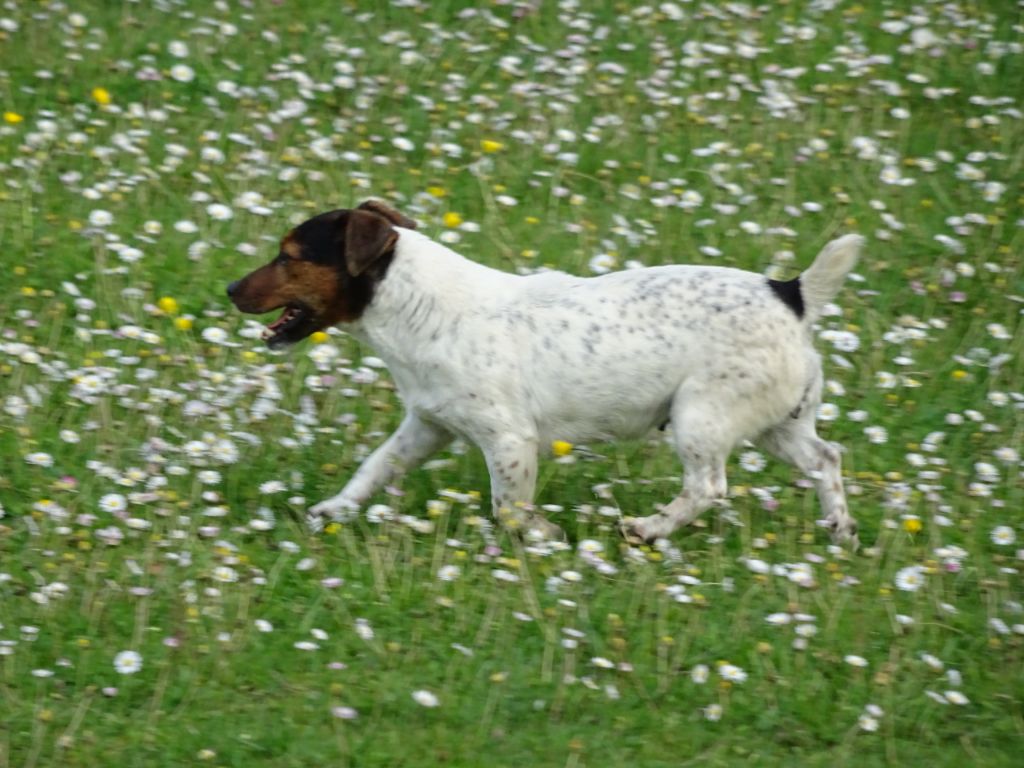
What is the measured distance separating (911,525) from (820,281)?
1.05 metres

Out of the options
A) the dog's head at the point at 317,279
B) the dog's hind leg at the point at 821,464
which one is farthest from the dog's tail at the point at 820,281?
the dog's head at the point at 317,279

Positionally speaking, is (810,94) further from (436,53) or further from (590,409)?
(590,409)

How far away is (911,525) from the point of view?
21.7ft

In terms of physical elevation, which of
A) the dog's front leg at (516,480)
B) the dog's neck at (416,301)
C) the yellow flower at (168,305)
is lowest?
the yellow flower at (168,305)

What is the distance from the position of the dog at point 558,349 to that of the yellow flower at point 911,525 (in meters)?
0.22

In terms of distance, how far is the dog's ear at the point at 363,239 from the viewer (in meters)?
6.40

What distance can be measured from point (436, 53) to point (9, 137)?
2688 mm

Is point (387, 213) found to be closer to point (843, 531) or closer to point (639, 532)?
point (639, 532)

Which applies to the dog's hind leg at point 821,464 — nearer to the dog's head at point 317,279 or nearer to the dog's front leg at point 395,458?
the dog's front leg at point 395,458

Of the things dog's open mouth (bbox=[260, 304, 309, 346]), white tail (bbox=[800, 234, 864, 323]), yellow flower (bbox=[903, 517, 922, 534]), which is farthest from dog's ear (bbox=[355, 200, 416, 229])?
yellow flower (bbox=[903, 517, 922, 534])

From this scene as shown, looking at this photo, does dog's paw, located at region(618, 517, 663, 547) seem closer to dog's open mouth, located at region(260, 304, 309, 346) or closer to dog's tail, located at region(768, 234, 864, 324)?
dog's tail, located at region(768, 234, 864, 324)

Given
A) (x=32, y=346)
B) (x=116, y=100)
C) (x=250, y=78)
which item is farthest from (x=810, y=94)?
(x=32, y=346)

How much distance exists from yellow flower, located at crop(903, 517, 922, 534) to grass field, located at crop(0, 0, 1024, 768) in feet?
0.05

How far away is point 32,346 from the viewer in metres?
7.59
